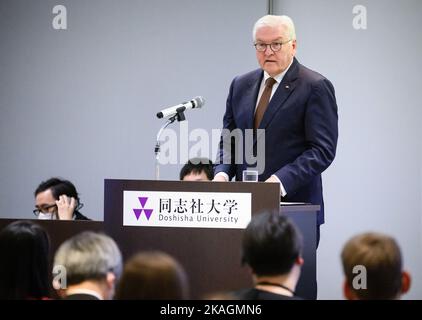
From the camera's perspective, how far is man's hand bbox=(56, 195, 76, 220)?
16.4 ft

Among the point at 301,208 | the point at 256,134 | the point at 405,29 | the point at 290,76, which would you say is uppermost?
the point at 405,29

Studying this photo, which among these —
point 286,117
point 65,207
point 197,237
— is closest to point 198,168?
point 65,207

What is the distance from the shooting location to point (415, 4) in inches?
239

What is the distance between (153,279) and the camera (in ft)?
7.56

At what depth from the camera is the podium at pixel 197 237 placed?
3.73 meters

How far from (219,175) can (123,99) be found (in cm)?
248

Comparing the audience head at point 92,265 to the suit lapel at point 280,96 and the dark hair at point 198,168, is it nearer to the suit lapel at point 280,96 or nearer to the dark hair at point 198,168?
the suit lapel at point 280,96

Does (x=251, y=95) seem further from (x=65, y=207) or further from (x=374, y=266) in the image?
(x=374, y=266)

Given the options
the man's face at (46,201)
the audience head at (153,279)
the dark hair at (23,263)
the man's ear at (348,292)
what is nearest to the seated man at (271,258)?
the man's ear at (348,292)

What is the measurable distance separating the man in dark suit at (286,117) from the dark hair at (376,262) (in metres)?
1.68

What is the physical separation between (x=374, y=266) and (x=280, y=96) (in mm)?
1961
